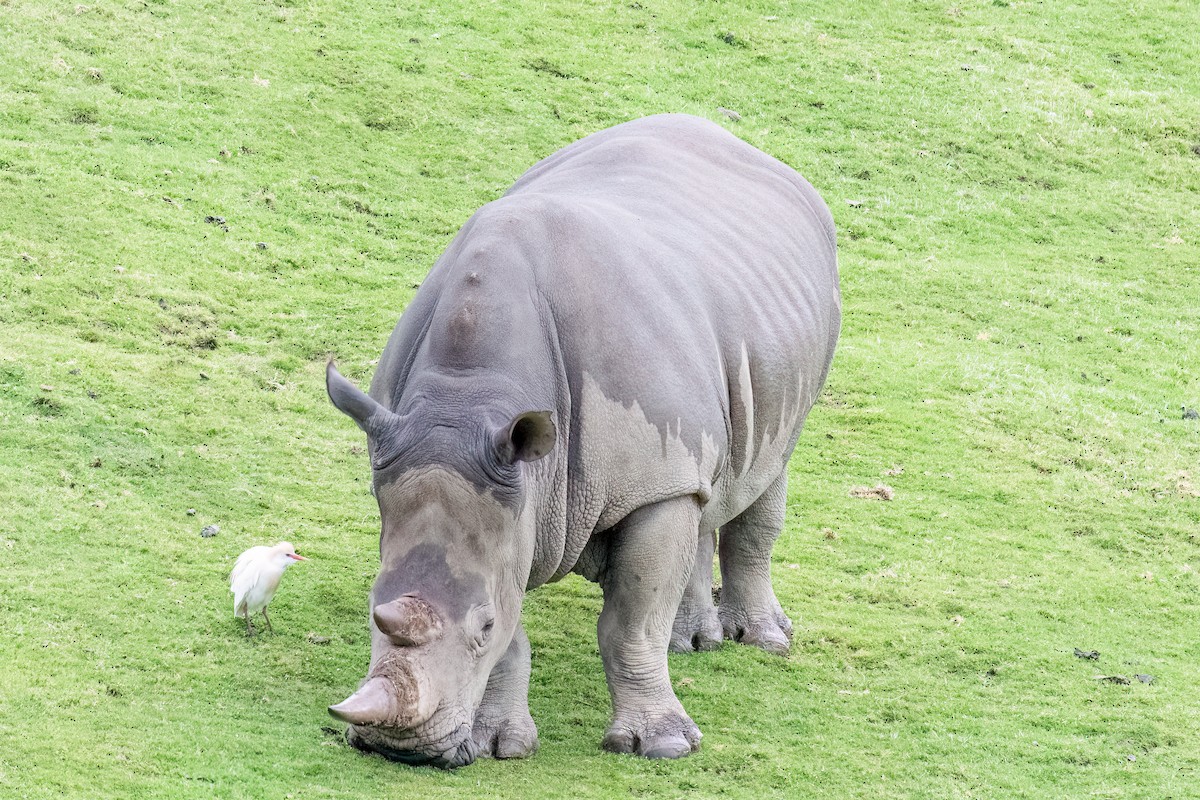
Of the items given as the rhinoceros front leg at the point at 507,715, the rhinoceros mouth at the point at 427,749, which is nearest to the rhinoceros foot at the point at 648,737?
the rhinoceros front leg at the point at 507,715

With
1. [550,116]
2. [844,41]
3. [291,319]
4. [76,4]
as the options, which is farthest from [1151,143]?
[76,4]

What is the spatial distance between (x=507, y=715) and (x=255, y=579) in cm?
→ 123

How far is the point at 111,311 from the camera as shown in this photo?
10172 millimetres

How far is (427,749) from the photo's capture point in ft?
17.5

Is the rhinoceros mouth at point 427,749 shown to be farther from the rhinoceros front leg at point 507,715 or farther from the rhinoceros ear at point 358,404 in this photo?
the rhinoceros ear at point 358,404

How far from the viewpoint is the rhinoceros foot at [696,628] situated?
797 cm

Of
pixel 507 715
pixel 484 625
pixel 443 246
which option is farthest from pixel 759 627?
pixel 443 246

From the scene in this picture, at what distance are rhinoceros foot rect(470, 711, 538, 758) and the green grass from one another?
0.11 meters

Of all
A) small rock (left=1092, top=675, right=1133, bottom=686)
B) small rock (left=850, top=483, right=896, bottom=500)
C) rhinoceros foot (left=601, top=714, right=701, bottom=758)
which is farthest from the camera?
small rock (left=850, top=483, right=896, bottom=500)

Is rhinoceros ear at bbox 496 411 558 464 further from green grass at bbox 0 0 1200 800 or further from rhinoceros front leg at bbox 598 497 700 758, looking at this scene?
green grass at bbox 0 0 1200 800

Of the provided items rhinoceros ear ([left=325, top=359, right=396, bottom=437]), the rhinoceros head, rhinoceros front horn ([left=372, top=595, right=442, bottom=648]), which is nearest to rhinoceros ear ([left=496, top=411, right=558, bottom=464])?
the rhinoceros head

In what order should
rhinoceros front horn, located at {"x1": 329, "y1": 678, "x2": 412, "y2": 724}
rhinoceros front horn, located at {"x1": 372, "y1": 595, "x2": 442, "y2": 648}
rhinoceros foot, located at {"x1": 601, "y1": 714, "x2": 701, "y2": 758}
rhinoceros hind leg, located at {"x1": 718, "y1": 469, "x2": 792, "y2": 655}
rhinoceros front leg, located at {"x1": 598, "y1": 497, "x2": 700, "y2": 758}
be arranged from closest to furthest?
rhinoceros front horn, located at {"x1": 329, "y1": 678, "x2": 412, "y2": 724} < rhinoceros front horn, located at {"x1": 372, "y1": 595, "x2": 442, "y2": 648} < rhinoceros front leg, located at {"x1": 598, "y1": 497, "x2": 700, "y2": 758} < rhinoceros foot, located at {"x1": 601, "y1": 714, "x2": 701, "y2": 758} < rhinoceros hind leg, located at {"x1": 718, "y1": 469, "x2": 792, "y2": 655}

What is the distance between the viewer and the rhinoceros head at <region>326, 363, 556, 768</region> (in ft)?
17.4

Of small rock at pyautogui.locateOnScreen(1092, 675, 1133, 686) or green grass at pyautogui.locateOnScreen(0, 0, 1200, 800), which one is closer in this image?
green grass at pyautogui.locateOnScreen(0, 0, 1200, 800)
